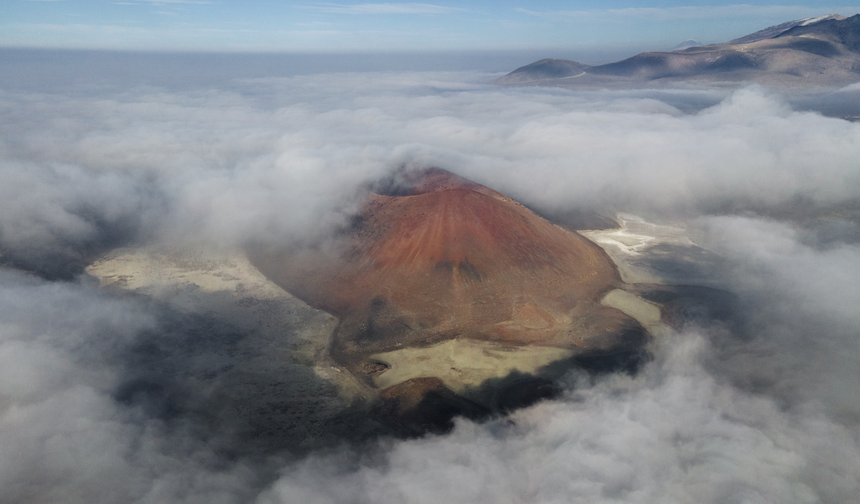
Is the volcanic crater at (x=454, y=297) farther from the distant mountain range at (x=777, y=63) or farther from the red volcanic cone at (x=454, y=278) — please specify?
the distant mountain range at (x=777, y=63)

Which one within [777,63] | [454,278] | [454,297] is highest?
[777,63]

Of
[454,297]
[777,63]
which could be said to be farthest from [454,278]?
[777,63]

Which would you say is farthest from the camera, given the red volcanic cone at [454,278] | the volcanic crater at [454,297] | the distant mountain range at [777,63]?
the distant mountain range at [777,63]

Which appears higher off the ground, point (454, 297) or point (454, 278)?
point (454, 278)

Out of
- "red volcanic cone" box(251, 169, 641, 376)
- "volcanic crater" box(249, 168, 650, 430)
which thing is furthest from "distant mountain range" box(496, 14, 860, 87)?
"volcanic crater" box(249, 168, 650, 430)

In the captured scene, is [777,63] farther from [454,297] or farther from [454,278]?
[454,297]

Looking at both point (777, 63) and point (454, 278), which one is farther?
point (777, 63)

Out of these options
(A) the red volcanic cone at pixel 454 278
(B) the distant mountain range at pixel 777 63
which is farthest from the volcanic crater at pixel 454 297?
(B) the distant mountain range at pixel 777 63

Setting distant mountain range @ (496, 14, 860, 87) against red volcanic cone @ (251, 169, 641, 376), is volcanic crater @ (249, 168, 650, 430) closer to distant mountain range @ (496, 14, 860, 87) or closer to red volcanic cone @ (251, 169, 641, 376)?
red volcanic cone @ (251, 169, 641, 376)

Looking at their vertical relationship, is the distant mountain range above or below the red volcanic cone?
above

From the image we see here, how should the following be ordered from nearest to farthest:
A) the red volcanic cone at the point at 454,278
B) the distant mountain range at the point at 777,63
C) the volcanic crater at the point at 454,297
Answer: the volcanic crater at the point at 454,297 < the red volcanic cone at the point at 454,278 < the distant mountain range at the point at 777,63

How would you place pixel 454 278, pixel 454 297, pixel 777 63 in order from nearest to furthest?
pixel 454 297 < pixel 454 278 < pixel 777 63
